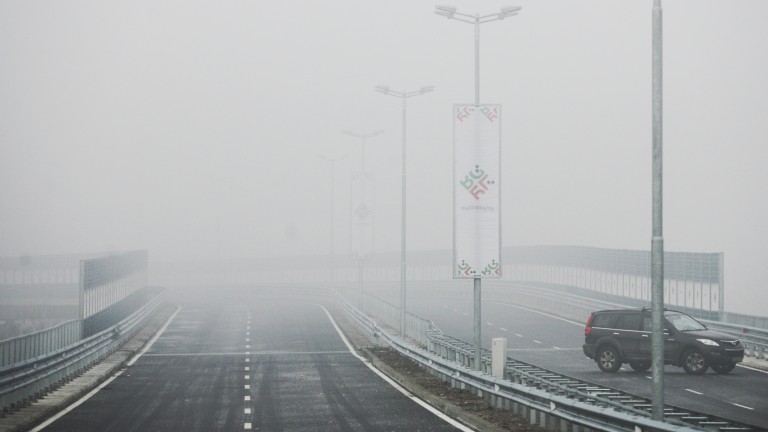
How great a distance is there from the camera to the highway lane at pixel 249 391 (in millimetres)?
22906

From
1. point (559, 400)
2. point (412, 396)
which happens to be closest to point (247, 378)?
point (412, 396)

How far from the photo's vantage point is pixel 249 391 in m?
29.4

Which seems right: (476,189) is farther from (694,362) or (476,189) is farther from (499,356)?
(694,362)

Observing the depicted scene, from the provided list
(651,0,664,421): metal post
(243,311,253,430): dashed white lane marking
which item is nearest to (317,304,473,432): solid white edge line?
(243,311,253,430): dashed white lane marking

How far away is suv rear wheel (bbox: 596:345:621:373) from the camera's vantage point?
34.3m

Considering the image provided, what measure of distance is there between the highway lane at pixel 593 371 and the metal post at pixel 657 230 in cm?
635

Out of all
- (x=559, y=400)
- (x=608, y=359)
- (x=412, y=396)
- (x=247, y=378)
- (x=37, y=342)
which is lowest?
(x=247, y=378)

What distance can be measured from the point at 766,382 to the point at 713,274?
19.0 metres

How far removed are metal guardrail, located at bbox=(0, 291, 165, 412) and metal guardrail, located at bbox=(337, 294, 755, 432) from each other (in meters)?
10.2

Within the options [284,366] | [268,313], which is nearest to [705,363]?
[284,366]

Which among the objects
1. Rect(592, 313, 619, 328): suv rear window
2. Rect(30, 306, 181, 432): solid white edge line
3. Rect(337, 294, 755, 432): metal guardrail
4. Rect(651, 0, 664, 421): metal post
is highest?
Rect(651, 0, 664, 421): metal post

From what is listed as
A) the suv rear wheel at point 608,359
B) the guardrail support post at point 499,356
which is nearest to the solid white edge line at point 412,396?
the guardrail support post at point 499,356

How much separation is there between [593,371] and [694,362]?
3.17 meters

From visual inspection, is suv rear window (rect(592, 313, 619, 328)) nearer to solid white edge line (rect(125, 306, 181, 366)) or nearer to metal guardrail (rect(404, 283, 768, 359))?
metal guardrail (rect(404, 283, 768, 359))
